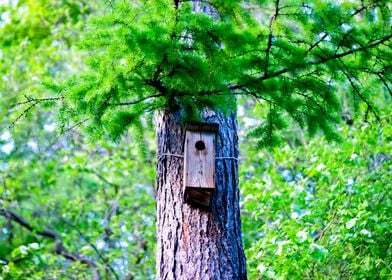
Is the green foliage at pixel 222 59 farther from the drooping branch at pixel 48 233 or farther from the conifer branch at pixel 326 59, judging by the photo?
the drooping branch at pixel 48 233

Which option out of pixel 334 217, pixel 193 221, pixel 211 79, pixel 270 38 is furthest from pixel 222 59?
pixel 334 217

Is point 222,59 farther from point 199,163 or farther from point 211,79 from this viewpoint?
point 199,163

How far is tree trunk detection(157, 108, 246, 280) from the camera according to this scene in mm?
2635

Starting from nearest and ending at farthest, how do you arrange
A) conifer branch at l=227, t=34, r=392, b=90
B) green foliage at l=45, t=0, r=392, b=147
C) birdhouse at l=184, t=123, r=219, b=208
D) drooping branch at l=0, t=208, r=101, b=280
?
green foliage at l=45, t=0, r=392, b=147 → conifer branch at l=227, t=34, r=392, b=90 → birdhouse at l=184, t=123, r=219, b=208 → drooping branch at l=0, t=208, r=101, b=280

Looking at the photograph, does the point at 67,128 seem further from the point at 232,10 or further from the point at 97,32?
the point at 232,10

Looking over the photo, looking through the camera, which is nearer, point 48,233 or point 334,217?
point 334,217

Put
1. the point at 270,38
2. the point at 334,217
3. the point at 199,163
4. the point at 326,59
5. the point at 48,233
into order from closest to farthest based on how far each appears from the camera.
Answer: the point at 270,38 → the point at 326,59 → the point at 199,163 → the point at 334,217 → the point at 48,233

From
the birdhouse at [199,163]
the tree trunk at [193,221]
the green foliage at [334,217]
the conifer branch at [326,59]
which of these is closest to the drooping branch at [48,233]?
the green foliage at [334,217]

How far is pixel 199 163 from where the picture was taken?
8.73 ft

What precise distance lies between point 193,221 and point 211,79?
667 mm

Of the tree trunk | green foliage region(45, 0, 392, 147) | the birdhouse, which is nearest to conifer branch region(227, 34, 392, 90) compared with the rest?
green foliage region(45, 0, 392, 147)

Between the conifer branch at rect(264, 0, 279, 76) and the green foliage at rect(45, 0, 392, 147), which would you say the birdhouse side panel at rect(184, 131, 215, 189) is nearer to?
the green foliage at rect(45, 0, 392, 147)

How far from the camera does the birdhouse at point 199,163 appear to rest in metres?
2.63

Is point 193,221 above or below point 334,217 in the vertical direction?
below
